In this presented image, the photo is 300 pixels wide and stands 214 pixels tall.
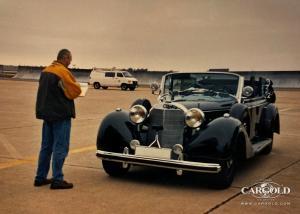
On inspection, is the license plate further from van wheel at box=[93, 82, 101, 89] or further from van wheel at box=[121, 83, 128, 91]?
van wheel at box=[93, 82, 101, 89]

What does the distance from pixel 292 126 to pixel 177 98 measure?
7.72m

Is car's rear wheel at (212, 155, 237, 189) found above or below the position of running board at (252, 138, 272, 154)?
below

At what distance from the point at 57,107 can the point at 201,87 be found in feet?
10.2

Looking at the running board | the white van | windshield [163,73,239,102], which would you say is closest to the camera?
the running board

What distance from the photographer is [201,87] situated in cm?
841

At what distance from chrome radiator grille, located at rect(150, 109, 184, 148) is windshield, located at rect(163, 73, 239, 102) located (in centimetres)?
119

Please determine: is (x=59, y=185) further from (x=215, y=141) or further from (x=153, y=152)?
(x=215, y=141)

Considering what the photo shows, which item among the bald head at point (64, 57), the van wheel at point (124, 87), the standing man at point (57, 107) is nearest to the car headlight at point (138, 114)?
the standing man at point (57, 107)

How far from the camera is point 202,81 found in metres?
8.45

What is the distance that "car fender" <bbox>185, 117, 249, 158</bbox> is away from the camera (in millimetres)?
6289

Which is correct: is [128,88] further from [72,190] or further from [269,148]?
[72,190]

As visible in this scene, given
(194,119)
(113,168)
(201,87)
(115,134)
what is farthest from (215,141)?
(201,87)

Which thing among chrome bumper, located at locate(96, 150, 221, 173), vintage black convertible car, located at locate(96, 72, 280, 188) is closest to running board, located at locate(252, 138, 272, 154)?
vintage black convertible car, located at locate(96, 72, 280, 188)

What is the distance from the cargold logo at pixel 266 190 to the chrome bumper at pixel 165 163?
590mm
